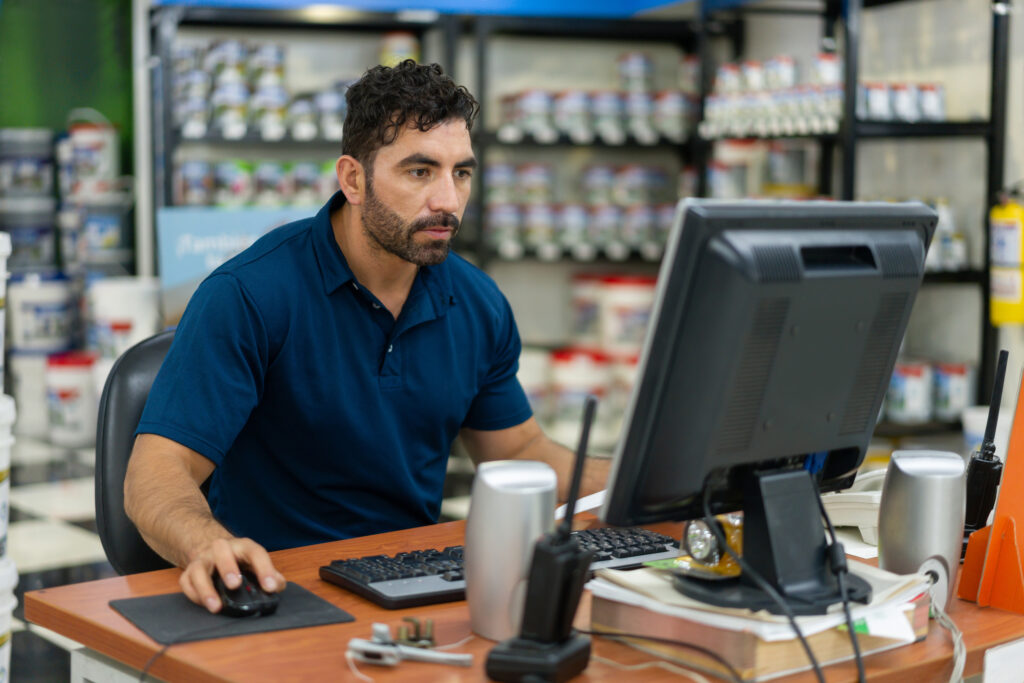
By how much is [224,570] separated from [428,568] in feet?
0.83

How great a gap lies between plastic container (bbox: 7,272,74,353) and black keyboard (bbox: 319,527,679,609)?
497 centimetres

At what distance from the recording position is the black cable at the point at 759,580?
3.92 ft

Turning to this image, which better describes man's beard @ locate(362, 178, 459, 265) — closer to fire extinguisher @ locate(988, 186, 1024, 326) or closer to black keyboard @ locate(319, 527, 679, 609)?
black keyboard @ locate(319, 527, 679, 609)

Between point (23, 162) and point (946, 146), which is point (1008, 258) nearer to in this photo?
point (946, 146)

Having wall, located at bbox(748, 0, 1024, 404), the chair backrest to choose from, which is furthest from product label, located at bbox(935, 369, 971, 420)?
the chair backrest

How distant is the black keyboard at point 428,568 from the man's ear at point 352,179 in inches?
26.5

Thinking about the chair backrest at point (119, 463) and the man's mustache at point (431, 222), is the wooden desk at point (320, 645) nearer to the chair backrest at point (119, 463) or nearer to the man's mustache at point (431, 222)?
the chair backrest at point (119, 463)

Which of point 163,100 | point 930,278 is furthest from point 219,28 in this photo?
point 930,278

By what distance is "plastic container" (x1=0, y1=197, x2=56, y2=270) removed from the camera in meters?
6.29

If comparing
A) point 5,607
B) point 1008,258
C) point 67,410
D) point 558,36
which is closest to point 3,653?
point 5,607

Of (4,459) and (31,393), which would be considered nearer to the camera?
(4,459)

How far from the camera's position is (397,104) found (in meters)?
1.93

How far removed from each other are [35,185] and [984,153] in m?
4.60

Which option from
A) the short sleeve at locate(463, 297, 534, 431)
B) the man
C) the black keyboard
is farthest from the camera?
the short sleeve at locate(463, 297, 534, 431)
